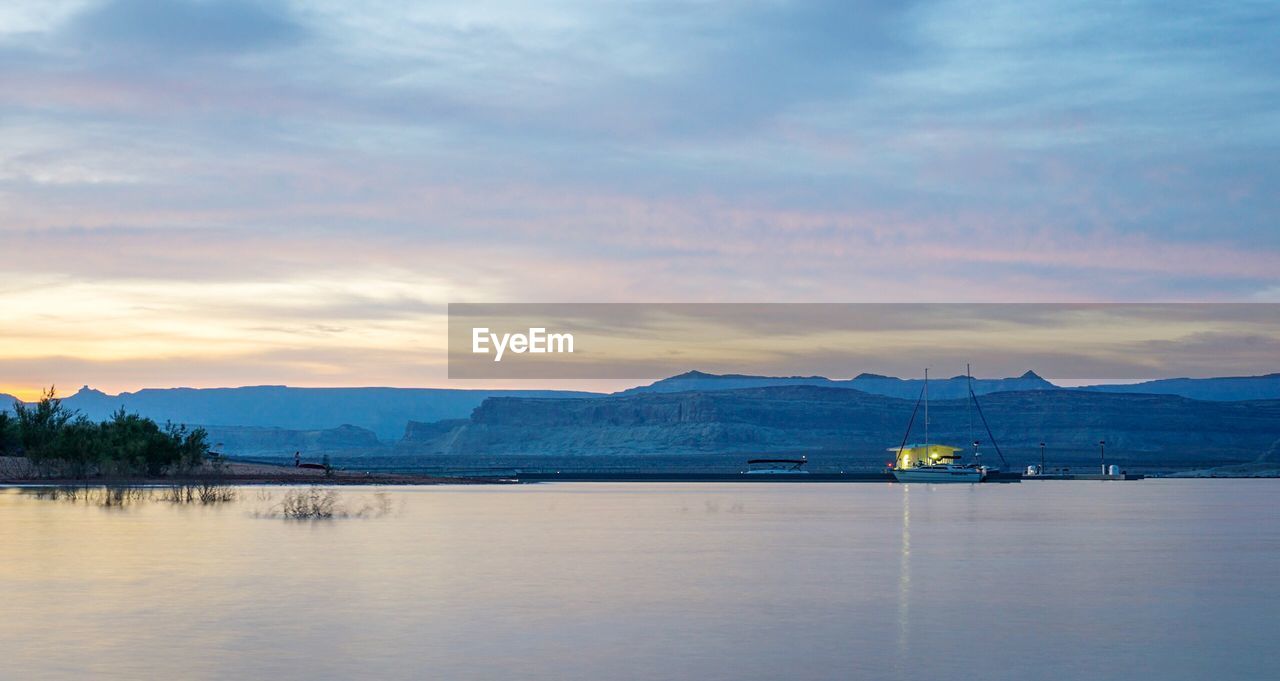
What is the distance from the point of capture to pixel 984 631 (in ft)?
75.7

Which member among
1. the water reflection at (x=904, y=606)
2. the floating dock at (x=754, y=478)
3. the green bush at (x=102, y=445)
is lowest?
the floating dock at (x=754, y=478)

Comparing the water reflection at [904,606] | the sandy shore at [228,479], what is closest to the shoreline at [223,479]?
the sandy shore at [228,479]

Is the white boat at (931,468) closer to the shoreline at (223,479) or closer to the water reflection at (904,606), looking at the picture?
the shoreline at (223,479)

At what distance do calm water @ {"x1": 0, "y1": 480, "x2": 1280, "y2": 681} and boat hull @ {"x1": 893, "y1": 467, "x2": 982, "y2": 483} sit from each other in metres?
91.5

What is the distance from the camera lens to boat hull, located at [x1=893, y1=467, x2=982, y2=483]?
144462 mm

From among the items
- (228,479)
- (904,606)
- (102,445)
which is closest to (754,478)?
(228,479)

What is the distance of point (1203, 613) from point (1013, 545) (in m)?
17.6

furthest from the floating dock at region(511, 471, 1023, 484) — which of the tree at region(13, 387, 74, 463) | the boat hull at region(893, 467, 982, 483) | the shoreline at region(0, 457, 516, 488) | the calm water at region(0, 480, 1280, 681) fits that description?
the calm water at region(0, 480, 1280, 681)

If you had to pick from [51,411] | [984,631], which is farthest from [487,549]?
[51,411]

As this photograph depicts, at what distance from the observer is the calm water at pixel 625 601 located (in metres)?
19.9

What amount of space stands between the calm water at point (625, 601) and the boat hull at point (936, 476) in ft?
300

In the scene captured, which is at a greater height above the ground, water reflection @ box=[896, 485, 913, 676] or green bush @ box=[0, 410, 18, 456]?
green bush @ box=[0, 410, 18, 456]

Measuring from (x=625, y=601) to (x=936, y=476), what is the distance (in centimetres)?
12162

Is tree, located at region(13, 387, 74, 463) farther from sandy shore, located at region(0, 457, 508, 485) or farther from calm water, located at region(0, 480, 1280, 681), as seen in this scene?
calm water, located at region(0, 480, 1280, 681)
